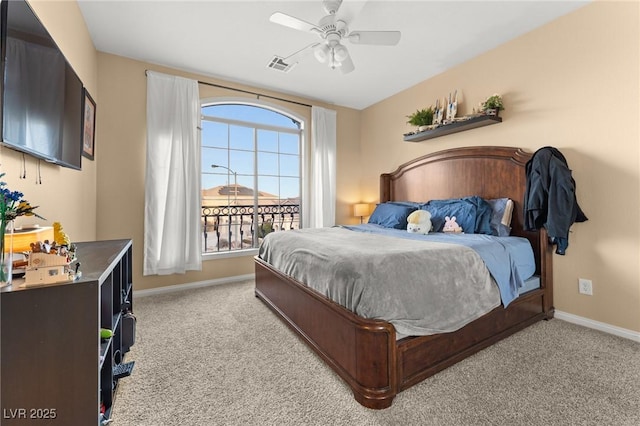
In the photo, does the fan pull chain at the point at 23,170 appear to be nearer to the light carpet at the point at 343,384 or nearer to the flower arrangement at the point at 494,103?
the light carpet at the point at 343,384

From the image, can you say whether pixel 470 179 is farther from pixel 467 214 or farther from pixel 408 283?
pixel 408 283

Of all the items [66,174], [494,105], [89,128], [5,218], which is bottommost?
[5,218]

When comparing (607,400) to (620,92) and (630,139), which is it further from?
(620,92)

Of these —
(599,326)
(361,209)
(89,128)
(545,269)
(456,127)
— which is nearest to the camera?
(599,326)

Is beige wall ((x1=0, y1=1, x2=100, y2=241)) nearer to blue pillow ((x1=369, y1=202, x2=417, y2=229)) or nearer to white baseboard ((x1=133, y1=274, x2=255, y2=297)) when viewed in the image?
white baseboard ((x1=133, y1=274, x2=255, y2=297))

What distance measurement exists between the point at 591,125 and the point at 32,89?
381cm

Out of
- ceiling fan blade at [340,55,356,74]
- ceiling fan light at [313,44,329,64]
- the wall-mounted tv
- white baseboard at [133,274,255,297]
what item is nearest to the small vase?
the wall-mounted tv

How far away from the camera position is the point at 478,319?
1.94 meters

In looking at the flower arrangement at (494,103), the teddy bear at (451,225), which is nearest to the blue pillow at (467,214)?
the teddy bear at (451,225)

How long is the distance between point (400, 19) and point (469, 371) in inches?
112

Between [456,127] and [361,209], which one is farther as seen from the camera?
[361,209]

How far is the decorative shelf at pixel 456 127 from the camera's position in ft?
9.57

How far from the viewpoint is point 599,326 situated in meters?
2.31

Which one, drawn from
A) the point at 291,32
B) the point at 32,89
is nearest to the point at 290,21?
the point at 291,32
